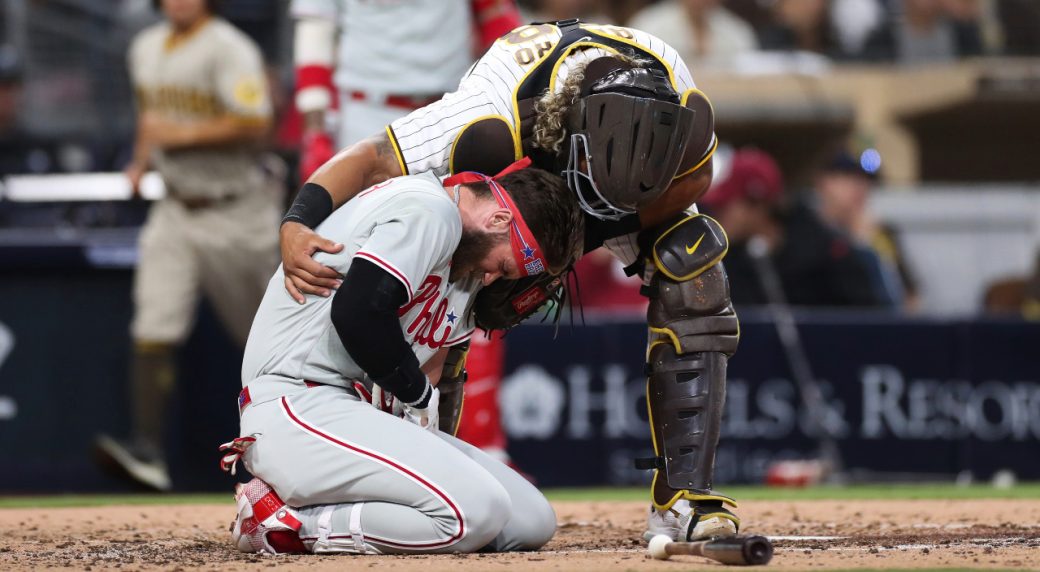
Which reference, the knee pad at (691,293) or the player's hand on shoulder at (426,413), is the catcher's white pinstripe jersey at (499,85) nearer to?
the knee pad at (691,293)

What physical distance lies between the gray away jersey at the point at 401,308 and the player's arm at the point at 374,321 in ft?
0.14

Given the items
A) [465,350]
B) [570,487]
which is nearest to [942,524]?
[465,350]

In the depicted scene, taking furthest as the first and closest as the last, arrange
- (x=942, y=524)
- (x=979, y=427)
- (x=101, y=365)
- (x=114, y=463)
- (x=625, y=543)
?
(x=979, y=427)
(x=101, y=365)
(x=114, y=463)
(x=942, y=524)
(x=625, y=543)

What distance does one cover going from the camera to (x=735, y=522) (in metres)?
4.15

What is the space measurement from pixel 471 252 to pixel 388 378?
15.9 inches

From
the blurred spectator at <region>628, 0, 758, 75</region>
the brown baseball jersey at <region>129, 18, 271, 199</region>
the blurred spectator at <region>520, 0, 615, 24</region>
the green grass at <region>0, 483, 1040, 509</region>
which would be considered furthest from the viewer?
the blurred spectator at <region>628, 0, 758, 75</region>

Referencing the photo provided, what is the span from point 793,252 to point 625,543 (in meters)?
5.19

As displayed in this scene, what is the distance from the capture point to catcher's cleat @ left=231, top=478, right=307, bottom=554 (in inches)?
160

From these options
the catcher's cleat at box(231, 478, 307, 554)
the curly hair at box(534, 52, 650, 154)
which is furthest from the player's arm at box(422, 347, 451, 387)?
the curly hair at box(534, 52, 650, 154)

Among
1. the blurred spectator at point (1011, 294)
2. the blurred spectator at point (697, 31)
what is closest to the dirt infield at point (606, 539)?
the blurred spectator at point (1011, 294)

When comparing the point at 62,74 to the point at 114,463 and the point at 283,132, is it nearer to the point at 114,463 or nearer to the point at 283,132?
the point at 283,132

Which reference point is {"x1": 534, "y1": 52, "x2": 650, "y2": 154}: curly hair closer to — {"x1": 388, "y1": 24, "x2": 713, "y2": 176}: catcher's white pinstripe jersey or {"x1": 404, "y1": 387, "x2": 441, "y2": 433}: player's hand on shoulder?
{"x1": 388, "y1": 24, "x2": 713, "y2": 176}: catcher's white pinstripe jersey

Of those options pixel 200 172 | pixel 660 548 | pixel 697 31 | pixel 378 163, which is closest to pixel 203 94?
pixel 200 172

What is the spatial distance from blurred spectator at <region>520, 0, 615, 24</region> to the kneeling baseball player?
243 inches
